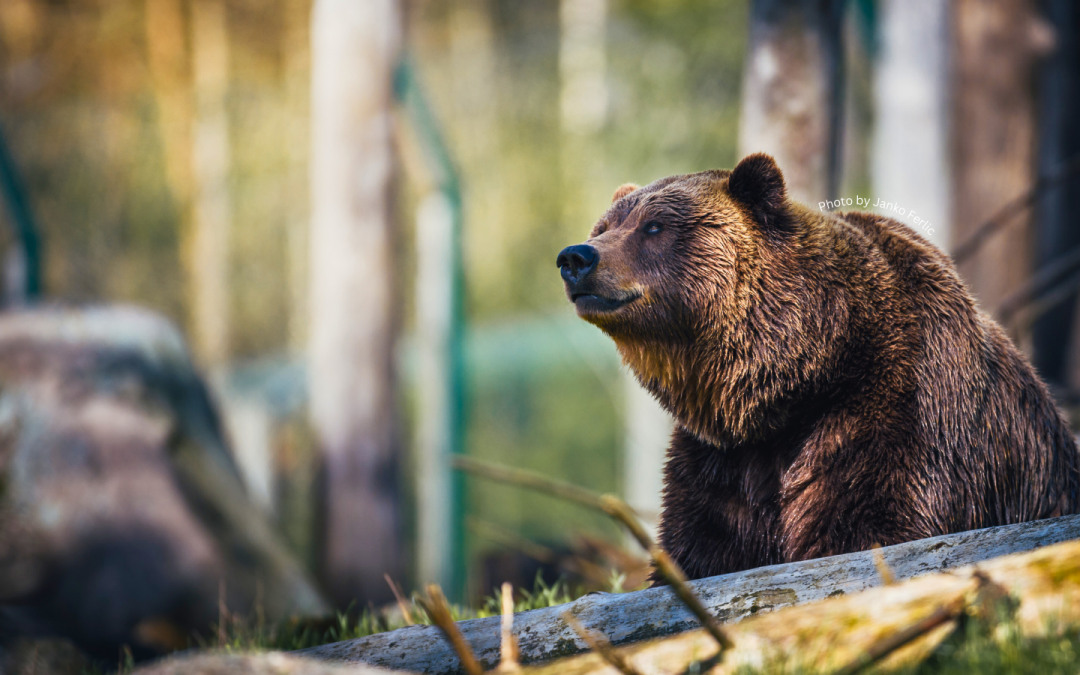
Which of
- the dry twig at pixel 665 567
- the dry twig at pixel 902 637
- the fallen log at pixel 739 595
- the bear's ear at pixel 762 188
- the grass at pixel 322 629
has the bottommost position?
the grass at pixel 322 629

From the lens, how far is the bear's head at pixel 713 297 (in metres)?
2.52

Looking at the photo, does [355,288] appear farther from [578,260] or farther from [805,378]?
[805,378]

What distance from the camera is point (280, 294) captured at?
17516 millimetres

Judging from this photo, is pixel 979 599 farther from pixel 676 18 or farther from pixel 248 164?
pixel 248 164

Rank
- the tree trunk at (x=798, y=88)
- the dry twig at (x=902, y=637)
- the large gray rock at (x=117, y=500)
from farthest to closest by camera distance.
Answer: the large gray rock at (x=117, y=500) → the tree trunk at (x=798, y=88) → the dry twig at (x=902, y=637)

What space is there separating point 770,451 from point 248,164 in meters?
15.7

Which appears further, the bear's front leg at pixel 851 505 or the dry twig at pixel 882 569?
the bear's front leg at pixel 851 505

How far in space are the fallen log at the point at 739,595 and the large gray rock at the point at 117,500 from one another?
2.89 m

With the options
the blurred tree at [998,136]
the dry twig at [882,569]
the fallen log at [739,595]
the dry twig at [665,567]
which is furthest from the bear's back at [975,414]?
the blurred tree at [998,136]

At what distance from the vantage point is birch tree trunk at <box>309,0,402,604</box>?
6.09m

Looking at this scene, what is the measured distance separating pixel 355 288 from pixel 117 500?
199 cm

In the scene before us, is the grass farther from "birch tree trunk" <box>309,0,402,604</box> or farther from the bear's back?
"birch tree trunk" <box>309,0,402,604</box>

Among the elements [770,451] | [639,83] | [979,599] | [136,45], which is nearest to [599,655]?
[979,599]

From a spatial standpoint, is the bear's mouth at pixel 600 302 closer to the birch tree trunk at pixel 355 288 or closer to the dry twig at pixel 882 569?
the dry twig at pixel 882 569
